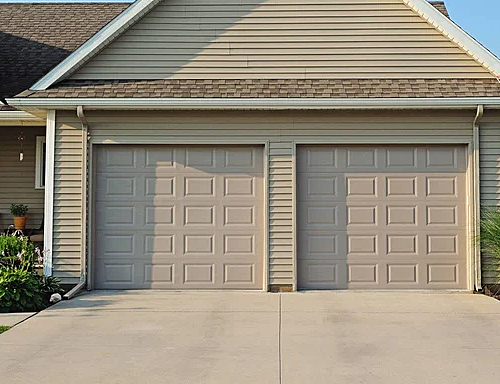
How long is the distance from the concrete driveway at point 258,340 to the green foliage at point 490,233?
835 millimetres

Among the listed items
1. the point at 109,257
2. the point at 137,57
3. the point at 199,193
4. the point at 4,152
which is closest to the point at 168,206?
the point at 199,193

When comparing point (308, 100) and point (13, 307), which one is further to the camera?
point (308, 100)

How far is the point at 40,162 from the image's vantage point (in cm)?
1354

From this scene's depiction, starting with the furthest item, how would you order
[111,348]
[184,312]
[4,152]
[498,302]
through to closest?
[4,152]
[498,302]
[184,312]
[111,348]

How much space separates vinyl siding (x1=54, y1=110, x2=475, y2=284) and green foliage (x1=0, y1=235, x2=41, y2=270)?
54 cm

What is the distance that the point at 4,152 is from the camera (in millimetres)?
13641

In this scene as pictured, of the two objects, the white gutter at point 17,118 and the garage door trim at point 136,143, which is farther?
the white gutter at point 17,118

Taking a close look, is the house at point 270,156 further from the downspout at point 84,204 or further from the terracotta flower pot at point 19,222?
the terracotta flower pot at point 19,222

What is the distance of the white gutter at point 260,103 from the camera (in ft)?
35.3

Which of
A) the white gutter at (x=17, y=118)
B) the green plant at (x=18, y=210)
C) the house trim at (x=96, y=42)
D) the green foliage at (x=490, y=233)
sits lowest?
the green foliage at (x=490, y=233)

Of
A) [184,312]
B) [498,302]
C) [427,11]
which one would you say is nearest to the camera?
[184,312]

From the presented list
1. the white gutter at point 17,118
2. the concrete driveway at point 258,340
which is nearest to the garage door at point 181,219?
the concrete driveway at point 258,340

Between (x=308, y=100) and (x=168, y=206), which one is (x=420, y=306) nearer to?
(x=308, y=100)

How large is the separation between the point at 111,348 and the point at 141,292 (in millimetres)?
3932
